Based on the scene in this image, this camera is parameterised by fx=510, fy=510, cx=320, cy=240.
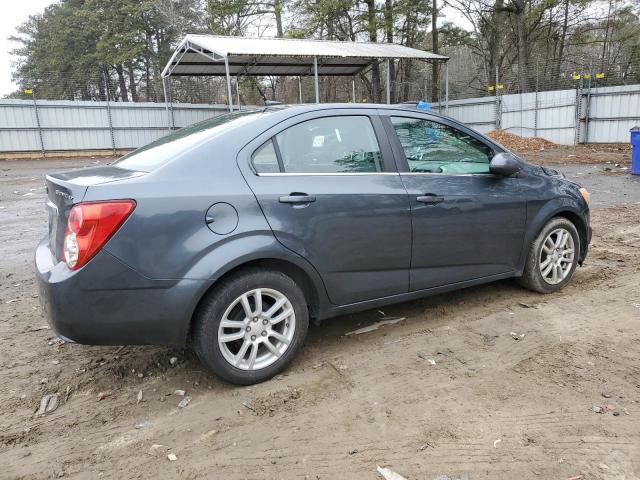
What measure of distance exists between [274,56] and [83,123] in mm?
9320

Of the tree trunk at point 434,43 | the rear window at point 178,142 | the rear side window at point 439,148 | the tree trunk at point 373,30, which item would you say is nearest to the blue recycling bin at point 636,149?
the rear side window at point 439,148

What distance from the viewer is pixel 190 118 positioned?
80.2ft

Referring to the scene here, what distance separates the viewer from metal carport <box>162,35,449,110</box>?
1784cm

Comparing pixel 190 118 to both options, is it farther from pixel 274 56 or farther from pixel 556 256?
pixel 556 256

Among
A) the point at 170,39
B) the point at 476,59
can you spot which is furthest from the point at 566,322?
the point at 170,39

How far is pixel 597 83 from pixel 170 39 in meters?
27.9

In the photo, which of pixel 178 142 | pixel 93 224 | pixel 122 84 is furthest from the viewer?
pixel 122 84

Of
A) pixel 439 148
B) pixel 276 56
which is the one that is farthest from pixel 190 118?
pixel 439 148

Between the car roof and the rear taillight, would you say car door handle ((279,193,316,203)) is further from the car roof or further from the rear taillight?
the rear taillight

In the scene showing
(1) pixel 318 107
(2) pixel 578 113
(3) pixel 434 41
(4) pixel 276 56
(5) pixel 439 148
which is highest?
(3) pixel 434 41

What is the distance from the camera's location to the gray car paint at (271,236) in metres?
2.63

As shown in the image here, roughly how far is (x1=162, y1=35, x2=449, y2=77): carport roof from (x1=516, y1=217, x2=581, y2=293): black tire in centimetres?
1388

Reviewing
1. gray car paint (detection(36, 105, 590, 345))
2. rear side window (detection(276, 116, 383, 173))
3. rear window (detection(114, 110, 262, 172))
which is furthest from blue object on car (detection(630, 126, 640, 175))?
rear window (detection(114, 110, 262, 172))

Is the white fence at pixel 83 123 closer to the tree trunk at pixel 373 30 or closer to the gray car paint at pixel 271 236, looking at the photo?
the tree trunk at pixel 373 30
